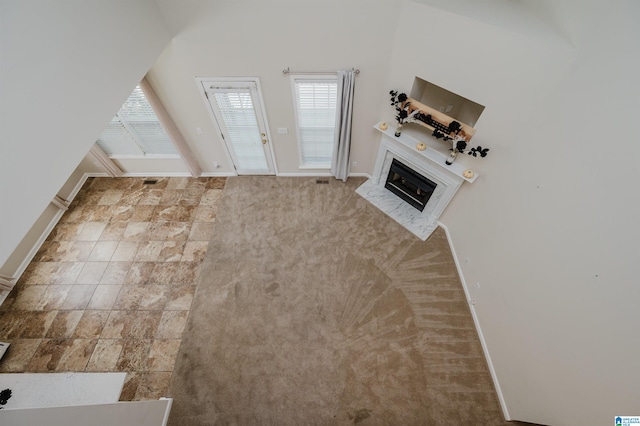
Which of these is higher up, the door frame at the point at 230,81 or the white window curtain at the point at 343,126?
the door frame at the point at 230,81

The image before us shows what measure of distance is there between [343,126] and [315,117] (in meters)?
0.52

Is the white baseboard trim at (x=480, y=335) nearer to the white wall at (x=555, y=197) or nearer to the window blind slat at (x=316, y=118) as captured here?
the white wall at (x=555, y=197)

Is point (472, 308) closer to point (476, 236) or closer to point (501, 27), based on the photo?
point (476, 236)

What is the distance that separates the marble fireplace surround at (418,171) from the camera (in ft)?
13.8

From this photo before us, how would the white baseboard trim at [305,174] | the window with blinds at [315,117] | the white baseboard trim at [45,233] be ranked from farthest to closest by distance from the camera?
1. the white baseboard trim at [305,174]
2. the white baseboard trim at [45,233]
3. the window with blinds at [315,117]

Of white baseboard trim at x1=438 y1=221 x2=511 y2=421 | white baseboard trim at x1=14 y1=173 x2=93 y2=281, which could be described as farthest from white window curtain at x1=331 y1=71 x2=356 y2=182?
white baseboard trim at x1=14 y1=173 x2=93 y2=281

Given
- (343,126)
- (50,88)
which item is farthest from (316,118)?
(50,88)

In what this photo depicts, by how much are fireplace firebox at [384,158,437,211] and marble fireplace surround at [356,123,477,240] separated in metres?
0.08

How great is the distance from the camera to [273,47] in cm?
375

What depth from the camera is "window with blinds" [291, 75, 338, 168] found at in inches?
167

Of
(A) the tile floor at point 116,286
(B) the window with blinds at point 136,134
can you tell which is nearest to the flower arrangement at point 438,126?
(A) the tile floor at point 116,286

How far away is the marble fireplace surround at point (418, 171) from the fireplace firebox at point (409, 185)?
0.28 feet

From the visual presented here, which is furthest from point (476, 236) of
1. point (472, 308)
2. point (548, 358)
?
point (548, 358)

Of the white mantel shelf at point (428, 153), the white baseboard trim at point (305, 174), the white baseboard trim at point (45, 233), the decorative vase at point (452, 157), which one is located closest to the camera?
the decorative vase at point (452, 157)
